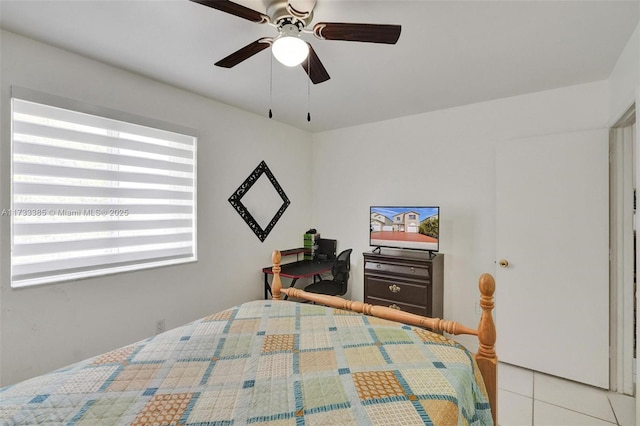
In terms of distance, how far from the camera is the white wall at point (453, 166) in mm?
2629

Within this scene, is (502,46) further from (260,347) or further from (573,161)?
(260,347)

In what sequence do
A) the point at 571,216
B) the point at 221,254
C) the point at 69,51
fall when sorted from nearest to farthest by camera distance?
the point at 69,51 → the point at 571,216 → the point at 221,254

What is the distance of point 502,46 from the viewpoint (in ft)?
6.37

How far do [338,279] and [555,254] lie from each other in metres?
2.04

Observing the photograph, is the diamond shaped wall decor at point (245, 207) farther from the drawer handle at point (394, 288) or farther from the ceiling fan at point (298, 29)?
the ceiling fan at point (298, 29)

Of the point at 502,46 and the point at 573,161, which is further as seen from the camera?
the point at 573,161

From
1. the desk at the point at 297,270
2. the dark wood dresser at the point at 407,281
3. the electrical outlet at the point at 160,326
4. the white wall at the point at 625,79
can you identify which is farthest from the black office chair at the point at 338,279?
the white wall at the point at 625,79

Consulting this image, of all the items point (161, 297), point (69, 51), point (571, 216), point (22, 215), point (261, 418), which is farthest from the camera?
point (161, 297)

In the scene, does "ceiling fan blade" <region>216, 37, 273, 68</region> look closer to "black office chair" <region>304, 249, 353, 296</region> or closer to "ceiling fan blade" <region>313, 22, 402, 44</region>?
"ceiling fan blade" <region>313, 22, 402, 44</region>

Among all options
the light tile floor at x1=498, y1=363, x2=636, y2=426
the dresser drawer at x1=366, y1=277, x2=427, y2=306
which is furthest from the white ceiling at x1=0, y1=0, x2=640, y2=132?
the light tile floor at x1=498, y1=363, x2=636, y2=426

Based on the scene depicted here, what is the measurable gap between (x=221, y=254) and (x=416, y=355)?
2332mm

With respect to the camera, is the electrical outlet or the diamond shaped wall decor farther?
the diamond shaped wall decor

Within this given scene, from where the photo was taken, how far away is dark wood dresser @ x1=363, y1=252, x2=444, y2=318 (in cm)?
282

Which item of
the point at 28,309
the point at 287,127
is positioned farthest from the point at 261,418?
the point at 287,127
